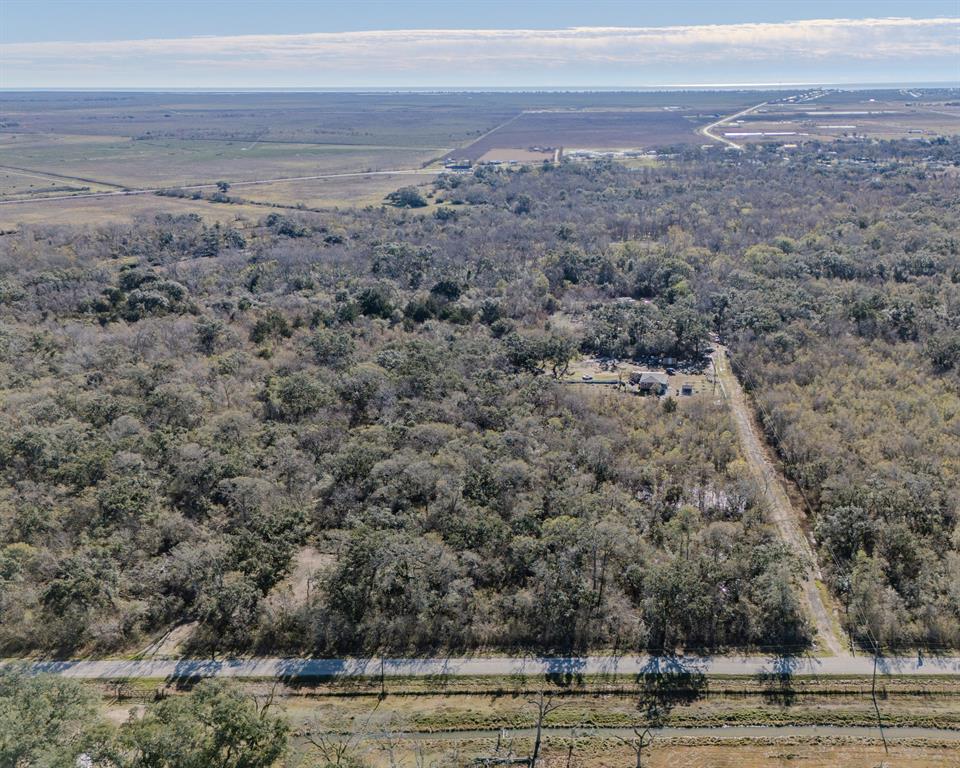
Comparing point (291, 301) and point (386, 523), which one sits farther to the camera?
point (291, 301)

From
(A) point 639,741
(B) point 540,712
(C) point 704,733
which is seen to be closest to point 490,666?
(B) point 540,712

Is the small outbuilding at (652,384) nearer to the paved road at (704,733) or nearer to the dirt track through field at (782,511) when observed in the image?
the dirt track through field at (782,511)

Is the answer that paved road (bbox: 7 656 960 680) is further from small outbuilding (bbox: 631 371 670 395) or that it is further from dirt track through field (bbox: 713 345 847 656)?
small outbuilding (bbox: 631 371 670 395)

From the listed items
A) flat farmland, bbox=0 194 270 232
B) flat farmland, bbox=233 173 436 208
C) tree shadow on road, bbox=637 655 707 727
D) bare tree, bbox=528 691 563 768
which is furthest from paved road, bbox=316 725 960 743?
flat farmland, bbox=233 173 436 208

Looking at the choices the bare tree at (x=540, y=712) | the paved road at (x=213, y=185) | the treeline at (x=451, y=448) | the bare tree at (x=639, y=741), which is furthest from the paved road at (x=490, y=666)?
the paved road at (x=213, y=185)

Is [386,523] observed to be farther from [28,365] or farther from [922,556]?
[28,365]

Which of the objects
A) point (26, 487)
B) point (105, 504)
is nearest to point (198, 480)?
point (105, 504)
